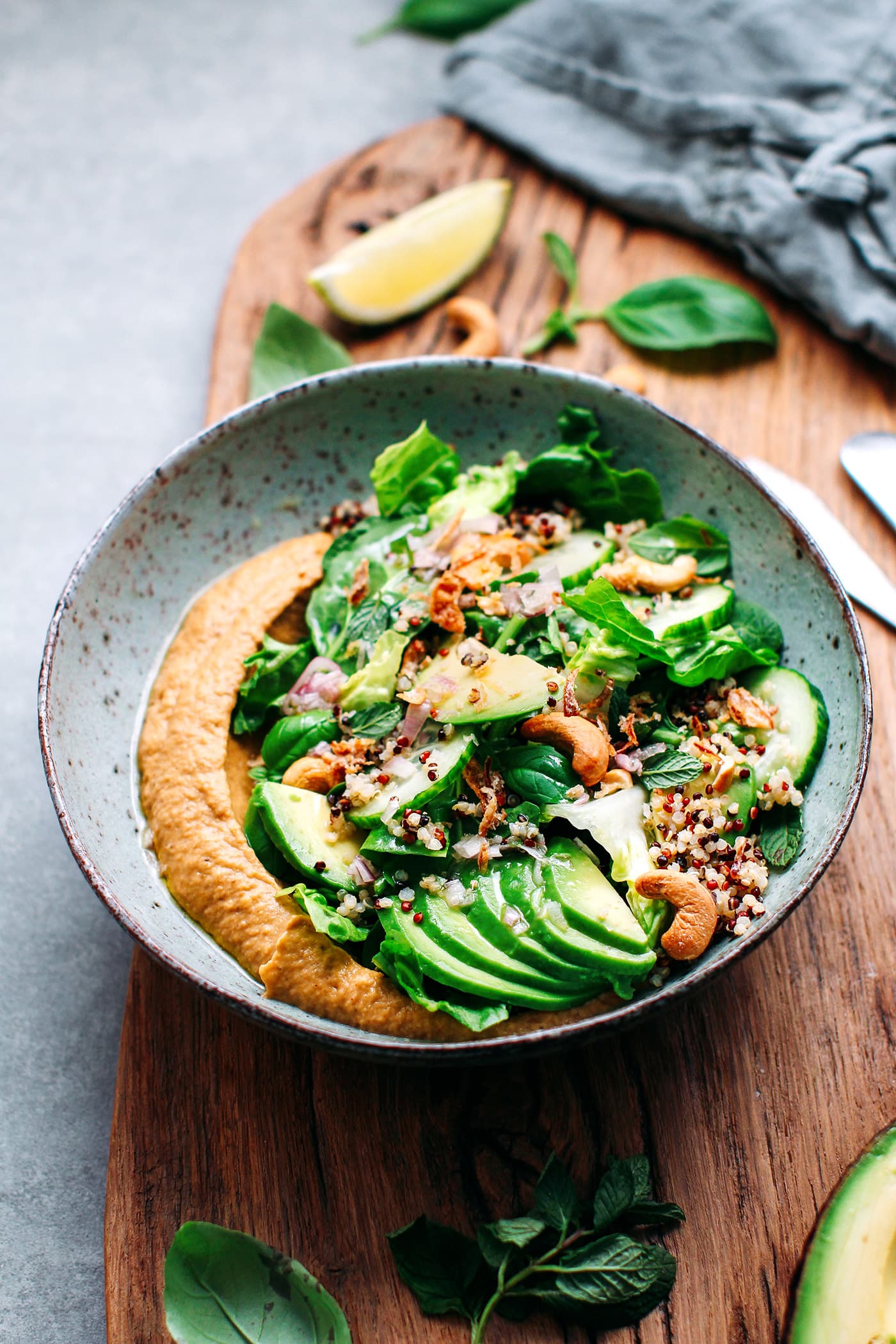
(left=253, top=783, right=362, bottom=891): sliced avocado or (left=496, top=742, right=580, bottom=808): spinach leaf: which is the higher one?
(left=496, top=742, right=580, bottom=808): spinach leaf

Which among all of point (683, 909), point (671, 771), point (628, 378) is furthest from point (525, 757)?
point (628, 378)

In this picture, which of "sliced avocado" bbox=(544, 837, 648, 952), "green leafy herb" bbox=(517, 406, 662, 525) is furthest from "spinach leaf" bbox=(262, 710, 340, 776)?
"green leafy herb" bbox=(517, 406, 662, 525)

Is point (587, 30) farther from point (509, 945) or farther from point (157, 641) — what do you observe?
point (509, 945)

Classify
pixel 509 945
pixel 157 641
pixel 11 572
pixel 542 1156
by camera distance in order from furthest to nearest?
pixel 11 572
pixel 157 641
pixel 542 1156
pixel 509 945

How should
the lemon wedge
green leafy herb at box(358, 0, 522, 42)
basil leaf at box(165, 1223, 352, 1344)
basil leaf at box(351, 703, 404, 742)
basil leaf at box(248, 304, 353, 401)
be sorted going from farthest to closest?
green leafy herb at box(358, 0, 522, 42) → the lemon wedge → basil leaf at box(248, 304, 353, 401) → basil leaf at box(351, 703, 404, 742) → basil leaf at box(165, 1223, 352, 1344)

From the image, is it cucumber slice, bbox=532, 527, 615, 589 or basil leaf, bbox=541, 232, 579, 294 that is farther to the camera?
basil leaf, bbox=541, 232, 579, 294

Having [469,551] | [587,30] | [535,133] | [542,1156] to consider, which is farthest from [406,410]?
[542,1156]

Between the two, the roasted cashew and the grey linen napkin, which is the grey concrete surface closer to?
the grey linen napkin

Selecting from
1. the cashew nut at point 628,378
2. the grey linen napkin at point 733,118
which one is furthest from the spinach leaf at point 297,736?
the grey linen napkin at point 733,118
